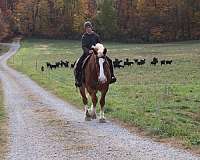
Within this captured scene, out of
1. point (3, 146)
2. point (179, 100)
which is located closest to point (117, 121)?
point (3, 146)

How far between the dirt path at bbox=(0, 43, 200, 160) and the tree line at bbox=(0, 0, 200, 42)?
342 feet

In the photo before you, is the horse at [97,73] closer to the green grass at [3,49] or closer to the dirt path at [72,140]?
the dirt path at [72,140]

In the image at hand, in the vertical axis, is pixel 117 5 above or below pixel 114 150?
above

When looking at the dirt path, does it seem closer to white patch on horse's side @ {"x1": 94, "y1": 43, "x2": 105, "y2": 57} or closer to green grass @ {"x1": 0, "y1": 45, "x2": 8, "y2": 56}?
white patch on horse's side @ {"x1": 94, "y1": 43, "x2": 105, "y2": 57}

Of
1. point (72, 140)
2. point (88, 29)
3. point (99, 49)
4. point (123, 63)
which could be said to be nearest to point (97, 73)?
point (99, 49)

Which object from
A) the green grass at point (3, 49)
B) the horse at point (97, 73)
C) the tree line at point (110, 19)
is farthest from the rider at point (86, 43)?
the tree line at point (110, 19)

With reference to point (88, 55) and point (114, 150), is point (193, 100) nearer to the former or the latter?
point (88, 55)

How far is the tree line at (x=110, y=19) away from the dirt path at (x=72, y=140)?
104174 mm

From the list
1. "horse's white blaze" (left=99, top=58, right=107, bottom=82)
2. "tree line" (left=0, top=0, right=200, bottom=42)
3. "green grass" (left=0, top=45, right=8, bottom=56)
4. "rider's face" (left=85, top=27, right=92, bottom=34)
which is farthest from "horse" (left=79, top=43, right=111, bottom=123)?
"tree line" (left=0, top=0, right=200, bottom=42)

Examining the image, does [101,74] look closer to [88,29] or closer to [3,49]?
[88,29]

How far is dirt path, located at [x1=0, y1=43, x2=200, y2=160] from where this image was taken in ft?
33.0

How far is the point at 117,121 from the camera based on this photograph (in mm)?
14969

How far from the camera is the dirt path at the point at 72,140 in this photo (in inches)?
396

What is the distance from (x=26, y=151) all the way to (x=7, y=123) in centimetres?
477
